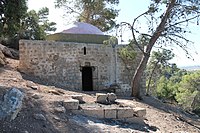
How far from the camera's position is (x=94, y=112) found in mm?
8656

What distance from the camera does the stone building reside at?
14.5m

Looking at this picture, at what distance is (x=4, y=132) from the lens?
5633 mm

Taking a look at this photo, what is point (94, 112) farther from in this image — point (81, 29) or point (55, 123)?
point (81, 29)

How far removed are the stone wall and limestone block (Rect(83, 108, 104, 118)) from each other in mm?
6013

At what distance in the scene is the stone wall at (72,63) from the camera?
47.2ft

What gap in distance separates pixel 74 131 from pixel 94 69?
927 centimetres

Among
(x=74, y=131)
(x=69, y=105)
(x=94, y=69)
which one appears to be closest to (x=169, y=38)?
(x=94, y=69)

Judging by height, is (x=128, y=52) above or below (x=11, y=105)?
above

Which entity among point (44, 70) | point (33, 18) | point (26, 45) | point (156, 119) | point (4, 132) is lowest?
point (156, 119)

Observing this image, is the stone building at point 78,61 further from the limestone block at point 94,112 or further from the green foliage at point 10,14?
the limestone block at point 94,112

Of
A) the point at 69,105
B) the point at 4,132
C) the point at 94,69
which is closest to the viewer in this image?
the point at 4,132

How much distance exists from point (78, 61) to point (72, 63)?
1.21ft

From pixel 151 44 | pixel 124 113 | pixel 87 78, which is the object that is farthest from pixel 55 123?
pixel 87 78

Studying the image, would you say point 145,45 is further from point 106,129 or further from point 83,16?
point 83,16
